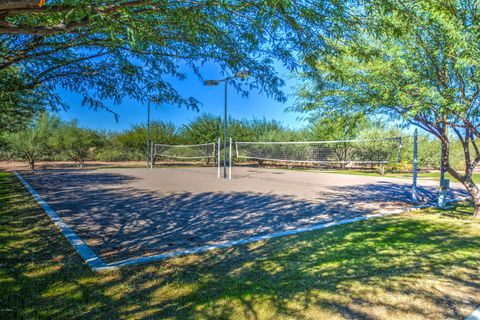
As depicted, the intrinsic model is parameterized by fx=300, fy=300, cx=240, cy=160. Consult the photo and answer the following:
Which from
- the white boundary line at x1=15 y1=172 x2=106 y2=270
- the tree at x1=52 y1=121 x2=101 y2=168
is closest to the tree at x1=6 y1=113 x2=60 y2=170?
the tree at x1=52 y1=121 x2=101 y2=168

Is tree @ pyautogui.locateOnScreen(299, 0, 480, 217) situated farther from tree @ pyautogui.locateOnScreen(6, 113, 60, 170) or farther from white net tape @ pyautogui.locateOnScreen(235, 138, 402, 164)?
tree @ pyautogui.locateOnScreen(6, 113, 60, 170)

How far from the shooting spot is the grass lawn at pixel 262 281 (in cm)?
220

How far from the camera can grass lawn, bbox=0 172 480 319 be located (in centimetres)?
220

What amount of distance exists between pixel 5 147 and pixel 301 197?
11.0m

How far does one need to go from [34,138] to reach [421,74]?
59.8 feet

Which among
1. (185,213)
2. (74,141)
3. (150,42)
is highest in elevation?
(150,42)

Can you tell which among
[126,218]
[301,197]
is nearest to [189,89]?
[126,218]

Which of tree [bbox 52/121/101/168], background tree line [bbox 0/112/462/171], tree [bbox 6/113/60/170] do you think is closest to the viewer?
tree [bbox 6/113/60/170]

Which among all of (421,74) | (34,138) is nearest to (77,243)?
(421,74)

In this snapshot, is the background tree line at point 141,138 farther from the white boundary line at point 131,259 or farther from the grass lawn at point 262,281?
the grass lawn at point 262,281

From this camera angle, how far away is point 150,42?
8.91 feet

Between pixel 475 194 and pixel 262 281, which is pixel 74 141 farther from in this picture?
pixel 475 194

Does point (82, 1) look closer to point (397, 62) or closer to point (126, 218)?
point (126, 218)

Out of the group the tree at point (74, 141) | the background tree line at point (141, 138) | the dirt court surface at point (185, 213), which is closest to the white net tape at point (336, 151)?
the background tree line at point (141, 138)
